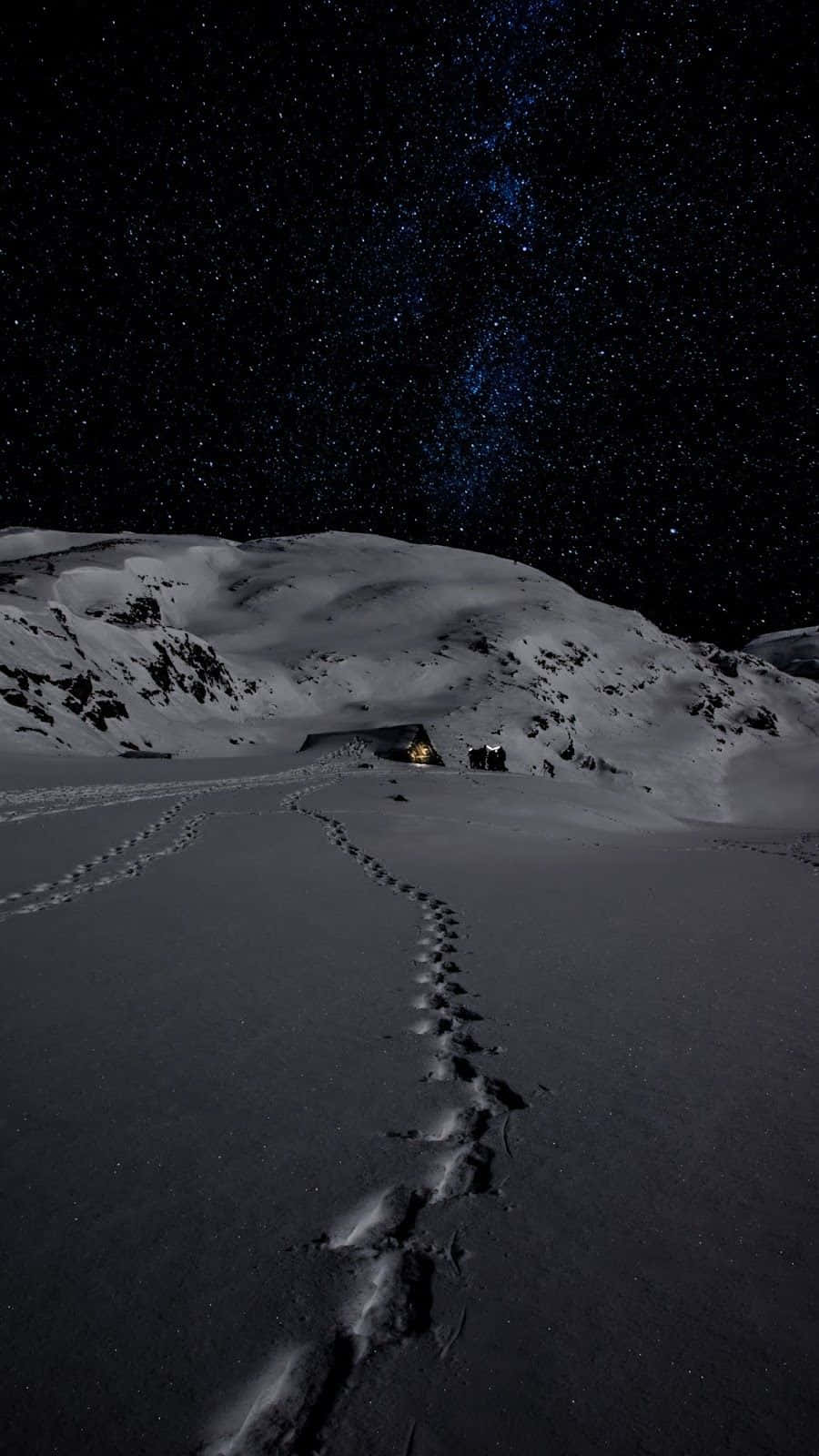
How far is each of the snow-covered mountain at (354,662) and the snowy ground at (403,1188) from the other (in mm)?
→ 40047

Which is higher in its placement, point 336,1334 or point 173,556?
point 173,556

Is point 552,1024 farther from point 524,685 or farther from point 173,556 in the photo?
point 173,556

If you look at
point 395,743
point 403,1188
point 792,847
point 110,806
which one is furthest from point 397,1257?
point 395,743

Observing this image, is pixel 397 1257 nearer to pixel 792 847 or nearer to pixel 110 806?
pixel 110 806

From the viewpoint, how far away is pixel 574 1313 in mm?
1858

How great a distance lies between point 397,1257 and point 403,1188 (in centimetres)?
32

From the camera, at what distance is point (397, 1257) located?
2.07m

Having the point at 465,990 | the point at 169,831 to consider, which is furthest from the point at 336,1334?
the point at 169,831

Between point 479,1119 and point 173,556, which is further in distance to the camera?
point 173,556

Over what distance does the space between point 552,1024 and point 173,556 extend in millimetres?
154047

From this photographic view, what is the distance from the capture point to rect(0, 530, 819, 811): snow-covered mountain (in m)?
58.9

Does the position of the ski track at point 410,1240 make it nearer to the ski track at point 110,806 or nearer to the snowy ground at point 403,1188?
the snowy ground at point 403,1188

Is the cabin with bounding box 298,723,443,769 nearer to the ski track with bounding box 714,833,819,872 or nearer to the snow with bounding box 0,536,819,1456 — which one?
the ski track with bounding box 714,833,819,872

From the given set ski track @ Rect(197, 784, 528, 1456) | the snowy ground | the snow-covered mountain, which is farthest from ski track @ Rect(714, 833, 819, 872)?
the snow-covered mountain
